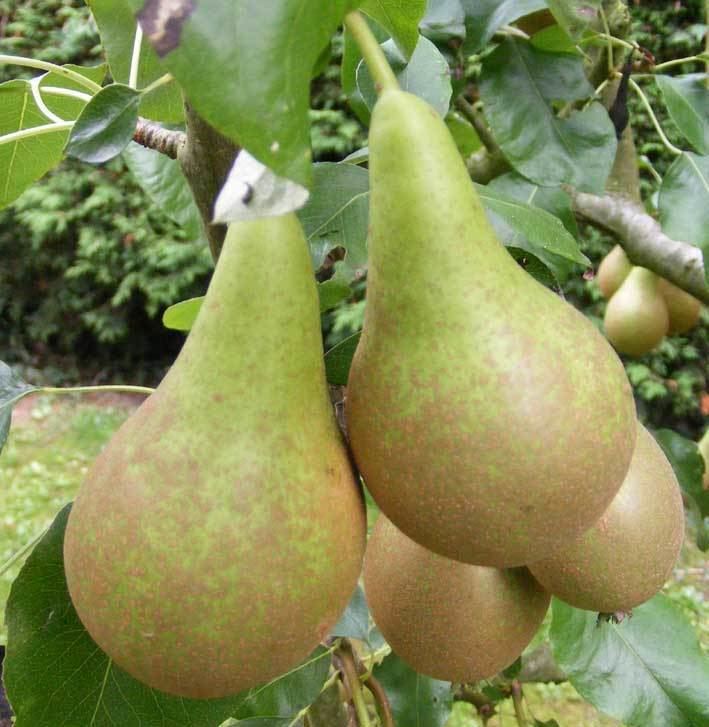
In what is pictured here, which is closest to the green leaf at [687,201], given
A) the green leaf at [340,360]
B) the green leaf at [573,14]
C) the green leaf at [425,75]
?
the green leaf at [573,14]

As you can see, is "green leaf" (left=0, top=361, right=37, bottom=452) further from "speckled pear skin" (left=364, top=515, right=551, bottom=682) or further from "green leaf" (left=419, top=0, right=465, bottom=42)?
"green leaf" (left=419, top=0, right=465, bottom=42)

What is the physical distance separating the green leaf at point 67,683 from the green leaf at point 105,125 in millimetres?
323

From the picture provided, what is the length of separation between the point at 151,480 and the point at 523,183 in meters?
0.83

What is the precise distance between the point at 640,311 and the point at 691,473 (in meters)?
0.52

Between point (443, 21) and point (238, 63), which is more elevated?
point (238, 63)

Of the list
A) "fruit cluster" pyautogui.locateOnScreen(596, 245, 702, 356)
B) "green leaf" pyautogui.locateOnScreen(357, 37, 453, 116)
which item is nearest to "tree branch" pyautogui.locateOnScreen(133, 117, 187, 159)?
"green leaf" pyautogui.locateOnScreen(357, 37, 453, 116)

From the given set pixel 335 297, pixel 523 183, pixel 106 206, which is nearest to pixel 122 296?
pixel 106 206

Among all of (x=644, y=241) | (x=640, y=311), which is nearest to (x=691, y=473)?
(x=644, y=241)

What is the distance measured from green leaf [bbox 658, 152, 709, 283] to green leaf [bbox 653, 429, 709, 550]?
400mm

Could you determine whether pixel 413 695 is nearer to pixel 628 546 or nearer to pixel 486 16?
pixel 628 546

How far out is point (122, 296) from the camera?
12.5ft

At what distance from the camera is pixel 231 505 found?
0.38m

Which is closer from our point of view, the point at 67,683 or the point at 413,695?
the point at 67,683

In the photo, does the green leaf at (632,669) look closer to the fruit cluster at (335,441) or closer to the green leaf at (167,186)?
the fruit cluster at (335,441)
